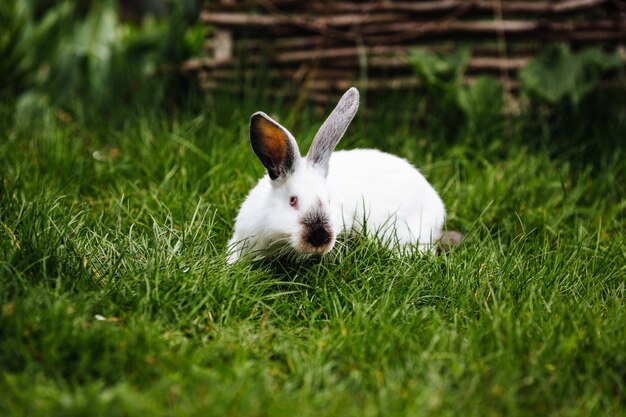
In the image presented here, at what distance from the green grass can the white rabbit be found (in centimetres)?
16

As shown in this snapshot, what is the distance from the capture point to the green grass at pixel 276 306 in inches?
85.2

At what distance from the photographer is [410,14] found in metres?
5.11

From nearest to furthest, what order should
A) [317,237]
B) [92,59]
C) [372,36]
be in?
1. [317,237]
2. [372,36]
3. [92,59]

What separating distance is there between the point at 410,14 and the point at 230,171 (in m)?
2.09

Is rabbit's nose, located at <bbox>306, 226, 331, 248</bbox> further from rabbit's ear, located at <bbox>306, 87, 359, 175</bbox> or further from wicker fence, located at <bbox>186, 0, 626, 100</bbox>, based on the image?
wicker fence, located at <bbox>186, 0, 626, 100</bbox>

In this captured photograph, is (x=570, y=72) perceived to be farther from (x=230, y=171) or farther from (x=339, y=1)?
(x=230, y=171)

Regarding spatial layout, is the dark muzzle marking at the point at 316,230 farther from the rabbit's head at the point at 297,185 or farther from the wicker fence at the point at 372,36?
the wicker fence at the point at 372,36

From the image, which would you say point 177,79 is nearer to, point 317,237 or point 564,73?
point 564,73

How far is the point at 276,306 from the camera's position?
2.80 meters

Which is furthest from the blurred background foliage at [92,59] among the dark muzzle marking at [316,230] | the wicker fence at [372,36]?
the dark muzzle marking at [316,230]

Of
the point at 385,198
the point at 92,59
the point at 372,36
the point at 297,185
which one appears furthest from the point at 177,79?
the point at 297,185

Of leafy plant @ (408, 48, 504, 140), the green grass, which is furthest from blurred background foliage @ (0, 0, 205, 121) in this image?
leafy plant @ (408, 48, 504, 140)

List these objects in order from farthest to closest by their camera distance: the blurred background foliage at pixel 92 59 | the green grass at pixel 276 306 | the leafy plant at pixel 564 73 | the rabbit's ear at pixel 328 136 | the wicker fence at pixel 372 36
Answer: the blurred background foliage at pixel 92 59 < the wicker fence at pixel 372 36 < the leafy plant at pixel 564 73 < the rabbit's ear at pixel 328 136 < the green grass at pixel 276 306

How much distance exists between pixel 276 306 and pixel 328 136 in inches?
29.4
